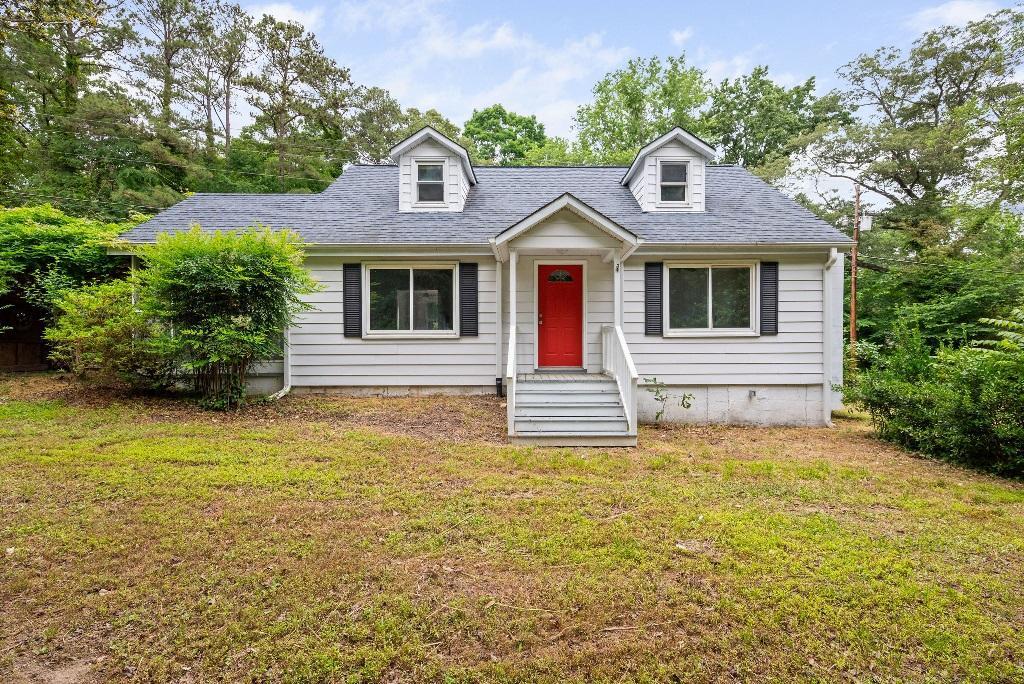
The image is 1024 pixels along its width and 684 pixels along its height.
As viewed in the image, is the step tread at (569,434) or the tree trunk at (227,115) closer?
the step tread at (569,434)

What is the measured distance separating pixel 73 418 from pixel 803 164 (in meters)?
26.1

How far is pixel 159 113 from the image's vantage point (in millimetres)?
18594

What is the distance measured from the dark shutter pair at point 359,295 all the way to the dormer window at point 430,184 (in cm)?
202

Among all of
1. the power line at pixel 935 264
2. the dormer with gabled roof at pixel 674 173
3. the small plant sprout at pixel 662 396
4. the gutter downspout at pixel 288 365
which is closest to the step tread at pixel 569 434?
the small plant sprout at pixel 662 396

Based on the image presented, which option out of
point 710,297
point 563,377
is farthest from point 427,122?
point 563,377

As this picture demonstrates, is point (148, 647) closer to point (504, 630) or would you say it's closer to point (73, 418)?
point (504, 630)

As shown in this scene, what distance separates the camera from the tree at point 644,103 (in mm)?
22828

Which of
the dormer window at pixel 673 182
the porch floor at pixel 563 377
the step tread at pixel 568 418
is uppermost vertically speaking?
the dormer window at pixel 673 182

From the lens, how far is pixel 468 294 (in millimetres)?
8828

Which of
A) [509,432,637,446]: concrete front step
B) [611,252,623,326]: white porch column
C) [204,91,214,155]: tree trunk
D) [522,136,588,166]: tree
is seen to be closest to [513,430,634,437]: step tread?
[509,432,637,446]: concrete front step

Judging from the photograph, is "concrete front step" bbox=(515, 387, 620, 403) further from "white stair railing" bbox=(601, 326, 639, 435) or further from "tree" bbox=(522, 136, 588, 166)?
"tree" bbox=(522, 136, 588, 166)

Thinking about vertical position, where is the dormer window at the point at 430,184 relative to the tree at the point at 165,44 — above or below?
below

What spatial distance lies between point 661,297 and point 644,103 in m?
18.7

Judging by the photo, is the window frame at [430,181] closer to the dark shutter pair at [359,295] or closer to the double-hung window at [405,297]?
the double-hung window at [405,297]
